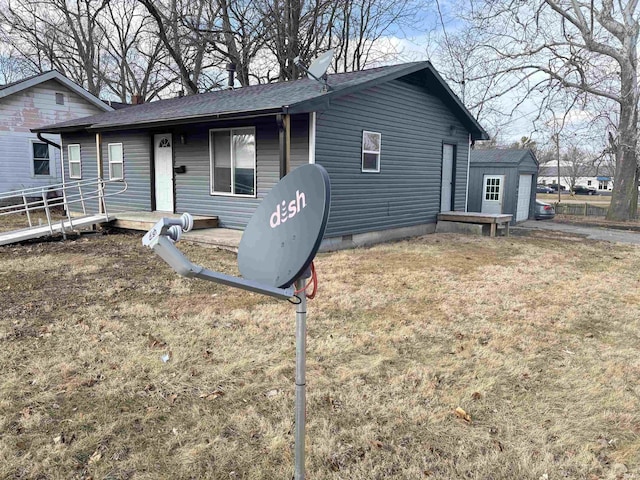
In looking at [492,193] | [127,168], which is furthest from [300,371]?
[492,193]

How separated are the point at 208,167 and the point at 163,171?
65.6 inches

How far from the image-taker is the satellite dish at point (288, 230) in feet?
5.12

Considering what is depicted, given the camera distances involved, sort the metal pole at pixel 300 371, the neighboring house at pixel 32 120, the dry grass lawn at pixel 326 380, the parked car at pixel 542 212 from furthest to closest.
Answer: the parked car at pixel 542 212 → the neighboring house at pixel 32 120 → the dry grass lawn at pixel 326 380 → the metal pole at pixel 300 371

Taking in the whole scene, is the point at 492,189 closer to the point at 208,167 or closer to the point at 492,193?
the point at 492,193

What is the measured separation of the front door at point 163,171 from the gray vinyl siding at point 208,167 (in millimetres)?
297

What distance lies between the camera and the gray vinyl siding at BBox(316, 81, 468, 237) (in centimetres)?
873

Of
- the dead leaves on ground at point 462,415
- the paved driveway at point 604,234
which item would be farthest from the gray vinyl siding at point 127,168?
the paved driveway at point 604,234

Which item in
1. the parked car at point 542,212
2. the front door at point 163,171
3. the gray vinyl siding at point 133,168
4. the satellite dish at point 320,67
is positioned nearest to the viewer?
the satellite dish at point 320,67

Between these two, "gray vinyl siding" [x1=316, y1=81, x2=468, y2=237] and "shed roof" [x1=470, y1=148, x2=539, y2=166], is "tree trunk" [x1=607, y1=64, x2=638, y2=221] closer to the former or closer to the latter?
"shed roof" [x1=470, y1=148, x2=539, y2=166]

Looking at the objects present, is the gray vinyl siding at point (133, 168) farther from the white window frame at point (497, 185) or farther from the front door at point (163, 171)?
the white window frame at point (497, 185)

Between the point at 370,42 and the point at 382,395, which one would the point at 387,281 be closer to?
the point at 382,395

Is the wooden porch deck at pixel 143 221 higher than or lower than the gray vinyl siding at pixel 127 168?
lower

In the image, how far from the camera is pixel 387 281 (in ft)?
20.5

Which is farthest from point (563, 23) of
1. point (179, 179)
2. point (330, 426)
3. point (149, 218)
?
point (330, 426)
